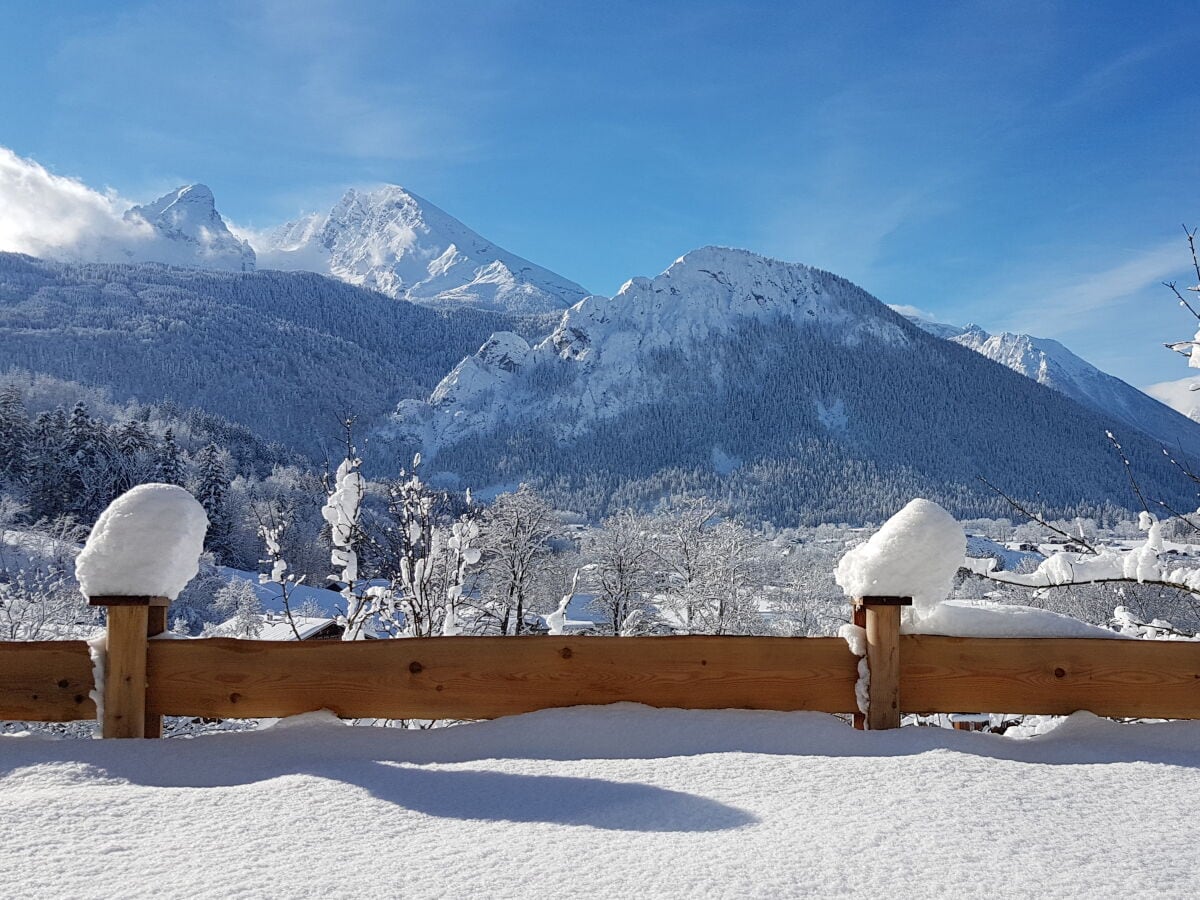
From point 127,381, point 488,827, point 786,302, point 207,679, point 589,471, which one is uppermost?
point 786,302

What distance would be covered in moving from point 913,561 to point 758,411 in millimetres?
135069

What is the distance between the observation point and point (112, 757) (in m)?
2.50

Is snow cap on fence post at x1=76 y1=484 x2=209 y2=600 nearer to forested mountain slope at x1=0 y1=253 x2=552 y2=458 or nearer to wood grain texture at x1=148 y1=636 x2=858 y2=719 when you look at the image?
wood grain texture at x1=148 y1=636 x2=858 y2=719

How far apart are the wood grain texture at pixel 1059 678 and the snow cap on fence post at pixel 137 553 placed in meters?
2.61

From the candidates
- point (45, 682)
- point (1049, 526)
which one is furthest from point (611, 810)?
point (1049, 526)

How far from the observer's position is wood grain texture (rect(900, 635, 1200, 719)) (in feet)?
8.89

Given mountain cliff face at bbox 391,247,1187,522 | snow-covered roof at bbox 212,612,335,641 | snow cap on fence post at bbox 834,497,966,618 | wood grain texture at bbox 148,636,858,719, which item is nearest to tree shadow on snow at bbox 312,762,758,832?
wood grain texture at bbox 148,636,858,719

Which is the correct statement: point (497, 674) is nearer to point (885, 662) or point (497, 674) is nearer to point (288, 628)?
point (885, 662)

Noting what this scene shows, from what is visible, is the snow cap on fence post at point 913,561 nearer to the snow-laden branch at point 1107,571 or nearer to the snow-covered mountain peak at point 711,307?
the snow-laden branch at point 1107,571

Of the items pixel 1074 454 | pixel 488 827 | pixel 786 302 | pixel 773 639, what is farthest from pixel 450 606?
pixel 786 302

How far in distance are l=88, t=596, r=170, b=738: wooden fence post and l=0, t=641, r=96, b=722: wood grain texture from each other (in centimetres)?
9

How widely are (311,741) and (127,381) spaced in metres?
121

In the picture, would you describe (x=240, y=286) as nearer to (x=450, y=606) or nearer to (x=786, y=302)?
(x=786, y=302)

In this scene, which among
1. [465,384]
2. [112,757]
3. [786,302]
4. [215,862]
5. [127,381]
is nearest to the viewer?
[215,862]
